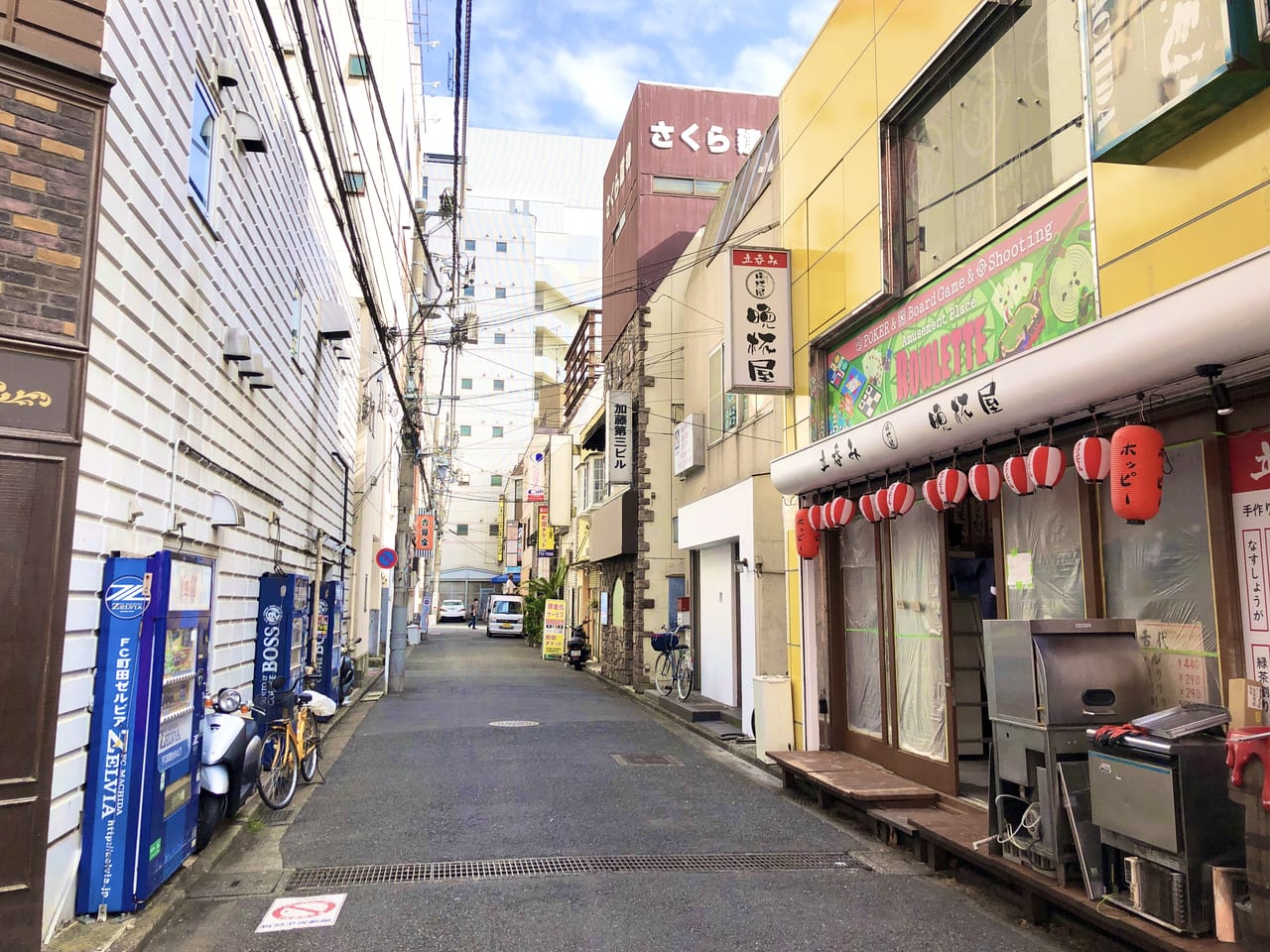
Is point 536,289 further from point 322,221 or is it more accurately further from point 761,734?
point 761,734

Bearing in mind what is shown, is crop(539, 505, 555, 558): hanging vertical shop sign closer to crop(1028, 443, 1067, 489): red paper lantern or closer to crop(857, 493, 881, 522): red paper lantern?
crop(857, 493, 881, 522): red paper lantern

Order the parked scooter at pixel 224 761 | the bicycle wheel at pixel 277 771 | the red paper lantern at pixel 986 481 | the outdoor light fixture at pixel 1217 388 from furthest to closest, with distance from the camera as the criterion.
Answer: the bicycle wheel at pixel 277 771 → the parked scooter at pixel 224 761 → the red paper lantern at pixel 986 481 → the outdoor light fixture at pixel 1217 388

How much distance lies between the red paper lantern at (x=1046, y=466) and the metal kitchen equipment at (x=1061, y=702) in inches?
36.0

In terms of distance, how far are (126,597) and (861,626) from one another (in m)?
7.09

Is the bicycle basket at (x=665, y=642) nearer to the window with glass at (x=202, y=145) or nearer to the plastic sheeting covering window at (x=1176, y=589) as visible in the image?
the plastic sheeting covering window at (x=1176, y=589)

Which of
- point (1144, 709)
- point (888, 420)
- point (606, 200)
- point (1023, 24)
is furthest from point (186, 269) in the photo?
point (606, 200)

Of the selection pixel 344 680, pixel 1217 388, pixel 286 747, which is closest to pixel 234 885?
pixel 286 747

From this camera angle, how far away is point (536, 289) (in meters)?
66.4

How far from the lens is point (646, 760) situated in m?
11.2

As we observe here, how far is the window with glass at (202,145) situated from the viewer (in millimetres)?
7035

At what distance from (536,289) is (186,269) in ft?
200

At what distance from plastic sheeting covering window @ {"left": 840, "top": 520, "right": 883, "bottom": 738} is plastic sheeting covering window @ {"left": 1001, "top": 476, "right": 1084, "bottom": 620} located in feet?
7.59

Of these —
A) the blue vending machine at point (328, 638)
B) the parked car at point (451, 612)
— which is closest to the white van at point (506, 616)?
the parked car at point (451, 612)

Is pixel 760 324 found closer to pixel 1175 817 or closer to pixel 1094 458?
pixel 1094 458
